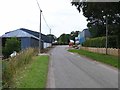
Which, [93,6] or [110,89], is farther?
[93,6]

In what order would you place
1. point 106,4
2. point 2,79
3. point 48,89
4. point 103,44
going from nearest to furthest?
point 2,79 < point 48,89 < point 106,4 < point 103,44

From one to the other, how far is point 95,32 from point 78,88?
214 feet

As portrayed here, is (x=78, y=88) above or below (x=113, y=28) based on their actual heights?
below

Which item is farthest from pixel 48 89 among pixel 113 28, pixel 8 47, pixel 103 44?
pixel 113 28

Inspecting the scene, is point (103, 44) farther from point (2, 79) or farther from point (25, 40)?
point (2, 79)

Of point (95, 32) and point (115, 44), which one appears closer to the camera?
point (115, 44)

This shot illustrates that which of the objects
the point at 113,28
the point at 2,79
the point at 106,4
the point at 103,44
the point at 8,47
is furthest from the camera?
the point at 113,28

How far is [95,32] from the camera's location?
3100 inches

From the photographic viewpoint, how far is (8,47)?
50062mm

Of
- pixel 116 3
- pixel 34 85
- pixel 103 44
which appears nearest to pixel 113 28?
pixel 103 44

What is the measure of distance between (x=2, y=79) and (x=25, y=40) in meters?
53.0

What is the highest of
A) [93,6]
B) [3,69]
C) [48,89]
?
[93,6]

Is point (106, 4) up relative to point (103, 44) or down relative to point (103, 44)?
up

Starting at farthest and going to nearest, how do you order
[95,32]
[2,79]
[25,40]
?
[95,32], [25,40], [2,79]
